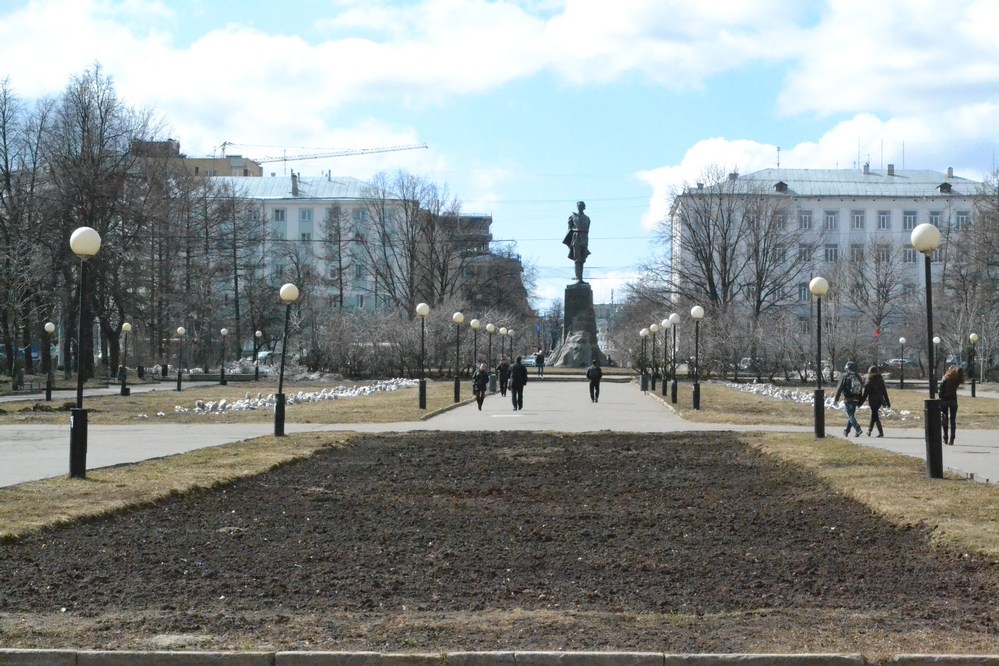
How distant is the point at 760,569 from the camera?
8625 millimetres

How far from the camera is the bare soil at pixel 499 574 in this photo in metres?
6.57

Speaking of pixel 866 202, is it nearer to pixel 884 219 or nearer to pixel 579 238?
pixel 884 219

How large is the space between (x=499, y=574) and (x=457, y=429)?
1656 cm

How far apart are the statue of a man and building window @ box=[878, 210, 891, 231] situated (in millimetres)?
37067

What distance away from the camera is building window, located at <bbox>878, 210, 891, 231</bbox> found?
99.4 metres

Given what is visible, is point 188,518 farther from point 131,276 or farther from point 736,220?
point 736,220

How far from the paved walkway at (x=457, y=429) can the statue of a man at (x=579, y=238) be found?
34694mm

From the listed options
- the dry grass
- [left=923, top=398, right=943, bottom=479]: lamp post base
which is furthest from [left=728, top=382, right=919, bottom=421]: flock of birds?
[left=923, top=398, right=943, bottom=479]: lamp post base

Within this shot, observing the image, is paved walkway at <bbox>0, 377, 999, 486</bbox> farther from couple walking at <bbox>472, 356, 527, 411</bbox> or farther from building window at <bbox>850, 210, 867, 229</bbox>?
building window at <bbox>850, 210, 867, 229</bbox>

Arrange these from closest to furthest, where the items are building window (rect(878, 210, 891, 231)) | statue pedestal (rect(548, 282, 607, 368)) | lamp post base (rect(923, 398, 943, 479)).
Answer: lamp post base (rect(923, 398, 943, 479)) → statue pedestal (rect(548, 282, 607, 368)) → building window (rect(878, 210, 891, 231))

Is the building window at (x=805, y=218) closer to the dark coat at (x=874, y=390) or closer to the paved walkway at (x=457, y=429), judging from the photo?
the paved walkway at (x=457, y=429)

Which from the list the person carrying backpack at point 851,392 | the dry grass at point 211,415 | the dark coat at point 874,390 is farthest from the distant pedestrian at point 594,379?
the dark coat at point 874,390

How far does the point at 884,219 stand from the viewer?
99625 millimetres

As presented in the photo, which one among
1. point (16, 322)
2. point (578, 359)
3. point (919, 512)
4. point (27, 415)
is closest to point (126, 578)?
point (919, 512)
